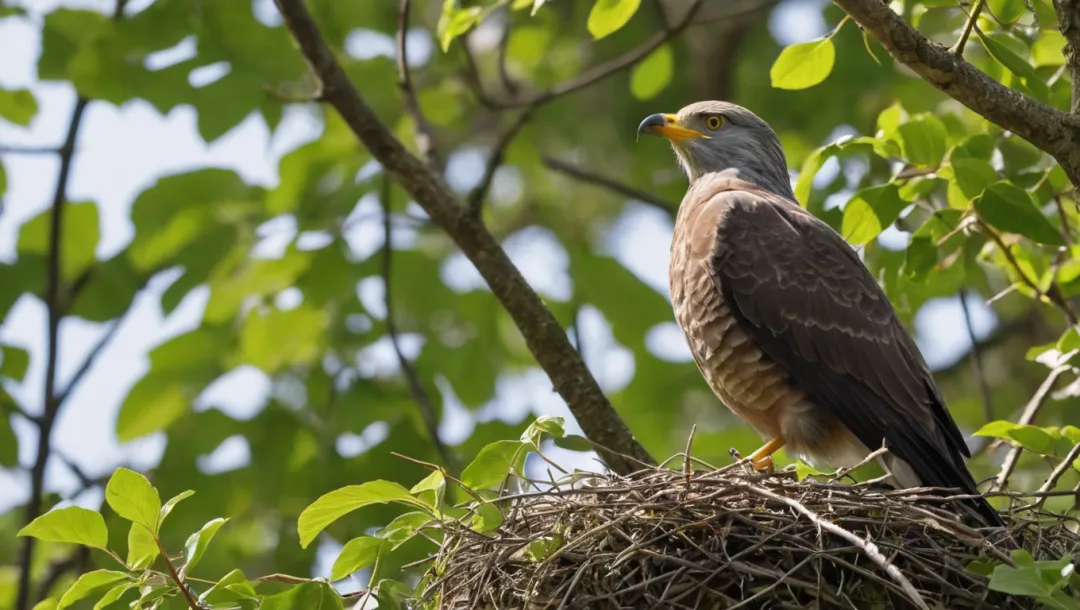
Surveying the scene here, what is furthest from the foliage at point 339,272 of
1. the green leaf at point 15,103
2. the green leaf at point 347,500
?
the green leaf at point 347,500

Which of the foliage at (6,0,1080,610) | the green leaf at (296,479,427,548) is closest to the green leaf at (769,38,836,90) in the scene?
the foliage at (6,0,1080,610)

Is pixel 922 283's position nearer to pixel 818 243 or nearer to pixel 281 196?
pixel 818 243

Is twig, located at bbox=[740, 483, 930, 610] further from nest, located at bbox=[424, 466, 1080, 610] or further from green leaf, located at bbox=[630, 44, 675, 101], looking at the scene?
green leaf, located at bbox=[630, 44, 675, 101]

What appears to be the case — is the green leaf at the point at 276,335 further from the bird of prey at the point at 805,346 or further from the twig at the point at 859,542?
the twig at the point at 859,542

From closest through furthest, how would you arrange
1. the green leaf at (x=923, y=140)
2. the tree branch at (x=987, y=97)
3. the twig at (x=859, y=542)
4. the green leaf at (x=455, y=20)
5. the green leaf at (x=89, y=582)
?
1. the twig at (x=859, y=542)
2. the green leaf at (x=89, y=582)
3. the tree branch at (x=987, y=97)
4. the green leaf at (x=923, y=140)
5. the green leaf at (x=455, y=20)

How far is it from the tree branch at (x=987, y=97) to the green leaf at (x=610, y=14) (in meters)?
1.15

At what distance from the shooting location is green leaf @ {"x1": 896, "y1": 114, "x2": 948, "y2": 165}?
16.5 ft

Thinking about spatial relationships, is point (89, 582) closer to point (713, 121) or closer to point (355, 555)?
point (355, 555)

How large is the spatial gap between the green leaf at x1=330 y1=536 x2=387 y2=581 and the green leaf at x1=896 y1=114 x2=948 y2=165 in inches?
107

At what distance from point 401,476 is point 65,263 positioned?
2422 millimetres

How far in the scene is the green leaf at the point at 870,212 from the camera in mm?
4848

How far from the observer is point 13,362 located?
7246mm

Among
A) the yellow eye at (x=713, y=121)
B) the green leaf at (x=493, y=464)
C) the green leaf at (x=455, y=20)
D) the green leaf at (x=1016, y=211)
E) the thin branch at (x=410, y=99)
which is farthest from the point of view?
the yellow eye at (x=713, y=121)

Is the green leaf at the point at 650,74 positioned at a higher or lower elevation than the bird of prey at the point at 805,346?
higher
